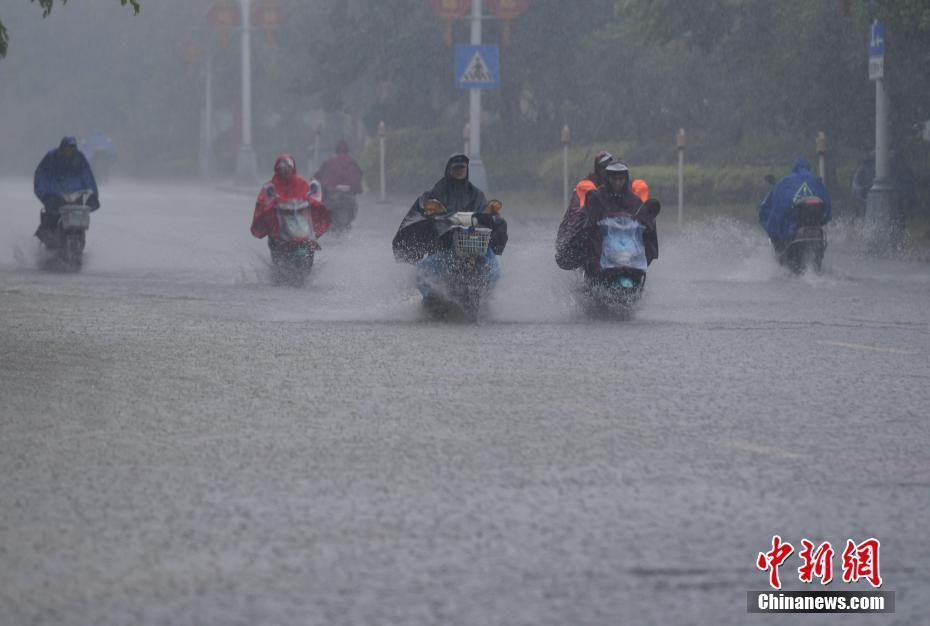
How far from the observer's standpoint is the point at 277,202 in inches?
782

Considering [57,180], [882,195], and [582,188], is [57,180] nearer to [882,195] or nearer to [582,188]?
[582,188]

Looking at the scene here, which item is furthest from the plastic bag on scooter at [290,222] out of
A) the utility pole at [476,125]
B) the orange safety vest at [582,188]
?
the utility pole at [476,125]

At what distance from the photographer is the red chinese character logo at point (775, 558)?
19.5ft

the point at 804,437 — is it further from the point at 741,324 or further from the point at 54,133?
the point at 54,133

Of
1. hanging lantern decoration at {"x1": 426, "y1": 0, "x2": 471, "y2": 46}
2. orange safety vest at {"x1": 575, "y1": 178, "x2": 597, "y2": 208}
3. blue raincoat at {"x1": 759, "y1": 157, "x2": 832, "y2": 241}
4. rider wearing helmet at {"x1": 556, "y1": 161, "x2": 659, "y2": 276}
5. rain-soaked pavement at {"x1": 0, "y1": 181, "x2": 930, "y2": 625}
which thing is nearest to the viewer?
rain-soaked pavement at {"x1": 0, "y1": 181, "x2": 930, "y2": 625}

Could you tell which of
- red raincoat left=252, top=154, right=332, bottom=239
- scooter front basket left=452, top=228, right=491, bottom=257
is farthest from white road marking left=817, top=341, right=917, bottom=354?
red raincoat left=252, top=154, right=332, bottom=239

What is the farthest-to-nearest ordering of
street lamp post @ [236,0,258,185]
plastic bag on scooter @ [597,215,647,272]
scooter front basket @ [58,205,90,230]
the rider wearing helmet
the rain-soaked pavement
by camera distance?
street lamp post @ [236,0,258,185], scooter front basket @ [58,205,90,230], the rider wearing helmet, plastic bag on scooter @ [597,215,647,272], the rain-soaked pavement

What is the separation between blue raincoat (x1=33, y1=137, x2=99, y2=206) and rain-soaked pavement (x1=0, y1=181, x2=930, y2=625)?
550cm

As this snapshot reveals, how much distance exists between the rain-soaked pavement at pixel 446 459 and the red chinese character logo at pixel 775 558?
49mm

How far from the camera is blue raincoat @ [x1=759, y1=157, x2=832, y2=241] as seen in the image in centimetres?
2102

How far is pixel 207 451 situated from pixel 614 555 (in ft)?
8.83

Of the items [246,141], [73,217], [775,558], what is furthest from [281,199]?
[246,141]

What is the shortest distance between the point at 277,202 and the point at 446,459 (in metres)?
12.0

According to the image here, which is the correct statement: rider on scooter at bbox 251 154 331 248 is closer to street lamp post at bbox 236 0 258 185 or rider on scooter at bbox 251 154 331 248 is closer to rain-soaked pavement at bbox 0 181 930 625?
rain-soaked pavement at bbox 0 181 930 625
